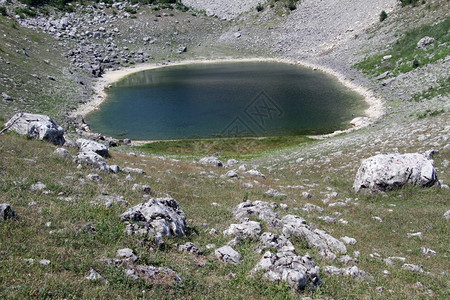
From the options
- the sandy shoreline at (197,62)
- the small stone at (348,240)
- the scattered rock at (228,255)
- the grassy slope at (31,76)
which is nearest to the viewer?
the scattered rock at (228,255)

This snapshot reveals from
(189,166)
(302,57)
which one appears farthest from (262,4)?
(189,166)

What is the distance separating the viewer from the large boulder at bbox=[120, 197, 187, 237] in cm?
1087

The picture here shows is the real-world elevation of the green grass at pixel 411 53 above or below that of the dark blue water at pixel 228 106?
above

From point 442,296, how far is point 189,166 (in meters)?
20.7

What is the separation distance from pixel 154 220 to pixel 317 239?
6.53m

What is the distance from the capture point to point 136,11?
508 feet

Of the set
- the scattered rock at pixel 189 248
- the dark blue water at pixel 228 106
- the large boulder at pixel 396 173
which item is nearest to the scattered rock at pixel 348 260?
the scattered rock at pixel 189 248

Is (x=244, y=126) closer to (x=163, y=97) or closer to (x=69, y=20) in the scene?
(x=163, y=97)

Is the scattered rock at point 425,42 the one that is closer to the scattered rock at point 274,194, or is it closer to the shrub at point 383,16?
the shrub at point 383,16

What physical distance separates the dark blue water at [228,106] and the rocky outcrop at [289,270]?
42.9m

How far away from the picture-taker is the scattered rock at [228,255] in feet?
34.9

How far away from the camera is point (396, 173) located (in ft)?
66.1

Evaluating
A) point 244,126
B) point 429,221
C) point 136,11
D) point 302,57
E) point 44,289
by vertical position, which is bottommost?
point 244,126

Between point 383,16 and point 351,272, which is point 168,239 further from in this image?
point 383,16
